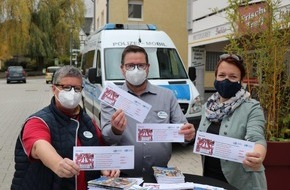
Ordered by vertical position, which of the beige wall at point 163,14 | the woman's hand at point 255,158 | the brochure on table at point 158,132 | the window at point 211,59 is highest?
the beige wall at point 163,14

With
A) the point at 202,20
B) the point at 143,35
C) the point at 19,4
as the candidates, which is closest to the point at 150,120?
the point at 143,35

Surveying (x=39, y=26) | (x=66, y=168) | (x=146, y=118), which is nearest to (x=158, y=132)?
(x=146, y=118)

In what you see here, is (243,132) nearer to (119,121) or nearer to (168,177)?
(168,177)

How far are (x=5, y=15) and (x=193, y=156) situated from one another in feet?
145

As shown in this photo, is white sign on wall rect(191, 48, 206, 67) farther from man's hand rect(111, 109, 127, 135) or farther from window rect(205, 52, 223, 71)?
man's hand rect(111, 109, 127, 135)

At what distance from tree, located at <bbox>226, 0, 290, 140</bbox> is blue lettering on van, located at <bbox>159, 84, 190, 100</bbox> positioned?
322 centimetres

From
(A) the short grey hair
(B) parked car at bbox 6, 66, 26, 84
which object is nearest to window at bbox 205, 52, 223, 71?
(A) the short grey hair

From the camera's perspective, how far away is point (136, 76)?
3.43 metres

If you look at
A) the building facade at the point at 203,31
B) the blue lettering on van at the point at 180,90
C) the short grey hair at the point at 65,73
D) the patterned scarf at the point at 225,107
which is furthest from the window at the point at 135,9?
the short grey hair at the point at 65,73

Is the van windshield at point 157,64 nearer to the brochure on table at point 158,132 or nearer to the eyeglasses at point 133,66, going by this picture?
the eyeglasses at point 133,66

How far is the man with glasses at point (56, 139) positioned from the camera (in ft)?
9.07

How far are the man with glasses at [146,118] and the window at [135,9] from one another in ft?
80.2

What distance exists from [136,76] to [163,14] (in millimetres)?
24164

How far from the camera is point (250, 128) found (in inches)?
125
